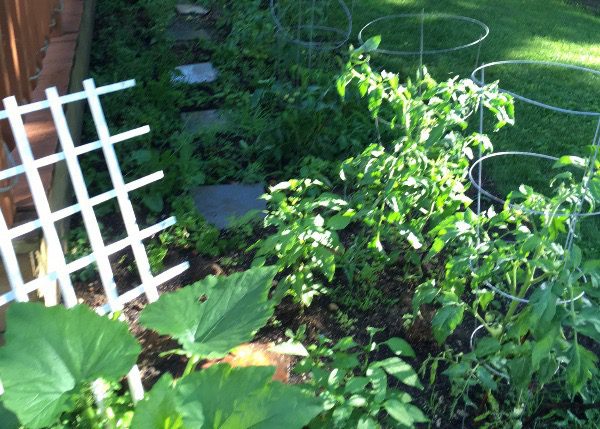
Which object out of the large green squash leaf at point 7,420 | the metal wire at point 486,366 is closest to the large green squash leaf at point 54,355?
the large green squash leaf at point 7,420

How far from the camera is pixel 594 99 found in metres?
4.91

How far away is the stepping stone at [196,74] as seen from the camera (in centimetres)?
475

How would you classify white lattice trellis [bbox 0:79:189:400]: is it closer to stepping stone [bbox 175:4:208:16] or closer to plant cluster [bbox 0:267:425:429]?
plant cluster [bbox 0:267:425:429]

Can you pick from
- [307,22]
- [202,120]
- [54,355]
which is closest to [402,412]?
[54,355]

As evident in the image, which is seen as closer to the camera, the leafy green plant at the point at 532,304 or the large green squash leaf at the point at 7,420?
the large green squash leaf at the point at 7,420

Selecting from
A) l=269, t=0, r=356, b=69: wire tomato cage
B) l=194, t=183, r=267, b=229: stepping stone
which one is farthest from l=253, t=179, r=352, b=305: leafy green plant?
l=269, t=0, r=356, b=69: wire tomato cage

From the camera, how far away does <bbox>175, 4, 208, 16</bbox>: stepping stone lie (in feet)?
19.7

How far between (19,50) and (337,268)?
1.77m

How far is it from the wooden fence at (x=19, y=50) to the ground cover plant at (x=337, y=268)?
1.69 feet

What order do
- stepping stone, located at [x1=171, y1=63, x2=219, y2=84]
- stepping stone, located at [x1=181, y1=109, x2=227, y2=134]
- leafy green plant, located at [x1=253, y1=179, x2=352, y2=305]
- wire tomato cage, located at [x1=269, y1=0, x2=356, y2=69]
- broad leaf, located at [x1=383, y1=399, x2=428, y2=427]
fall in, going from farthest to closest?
1. wire tomato cage, located at [x1=269, y1=0, x2=356, y2=69]
2. stepping stone, located at [x1=171, y1=63, x2=219, y2=84]
3. stepping stone, located at [x1=181, y1=109, x2=227, y2=134]
4. leafy green plant, located at [x1=253, y1=179, x2=352, y2=305]
5. broad leaf, located at [x1=383, y1=399, x2=428, y2=427]

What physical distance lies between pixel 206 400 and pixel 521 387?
1.01 meters

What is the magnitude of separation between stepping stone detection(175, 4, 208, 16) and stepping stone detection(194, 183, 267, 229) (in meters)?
2.68

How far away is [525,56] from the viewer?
5574 millimetres

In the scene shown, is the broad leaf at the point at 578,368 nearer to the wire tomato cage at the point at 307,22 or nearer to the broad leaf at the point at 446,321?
the broad leaf at the point at 446,321
